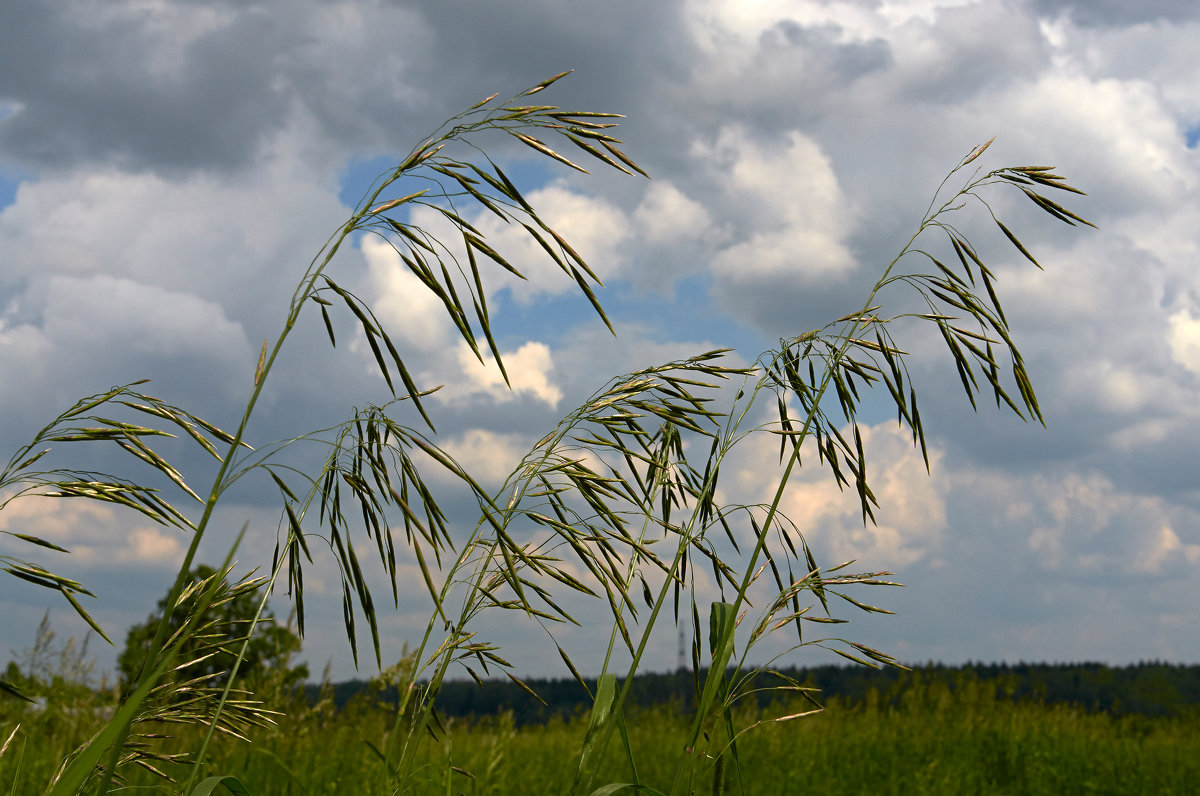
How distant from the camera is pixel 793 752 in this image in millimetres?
5625

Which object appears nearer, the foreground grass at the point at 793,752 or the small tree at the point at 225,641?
the small tree at the point at 225,641

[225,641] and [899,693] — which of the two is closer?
[225,641]

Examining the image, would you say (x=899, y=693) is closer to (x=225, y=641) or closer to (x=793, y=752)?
(x=793, y=752)

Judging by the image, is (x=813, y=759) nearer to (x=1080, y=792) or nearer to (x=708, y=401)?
(x=1080, y=792)

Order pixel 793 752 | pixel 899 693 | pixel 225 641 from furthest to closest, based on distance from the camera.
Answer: pixel 899 693, pixel 793 752, pixel 225 641

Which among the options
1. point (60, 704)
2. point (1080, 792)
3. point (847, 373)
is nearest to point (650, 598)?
point (847, 373)

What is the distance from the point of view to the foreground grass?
3.63m

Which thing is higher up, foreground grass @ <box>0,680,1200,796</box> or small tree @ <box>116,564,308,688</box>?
small tree @ <box>116,564,308,688</box>

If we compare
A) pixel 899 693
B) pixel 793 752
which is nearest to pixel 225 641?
pixel 793 752

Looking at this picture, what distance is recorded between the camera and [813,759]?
Result: 5.30 meters

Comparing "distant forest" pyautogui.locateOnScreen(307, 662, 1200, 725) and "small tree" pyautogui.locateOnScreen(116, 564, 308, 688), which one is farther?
"distant forest" pyautogui.locateOnScreen(307, 662, 1200, 725)

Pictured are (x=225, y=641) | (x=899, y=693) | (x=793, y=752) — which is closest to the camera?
(x=225, y=641)

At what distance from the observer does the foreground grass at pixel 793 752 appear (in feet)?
11.9

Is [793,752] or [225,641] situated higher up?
[225,641]
